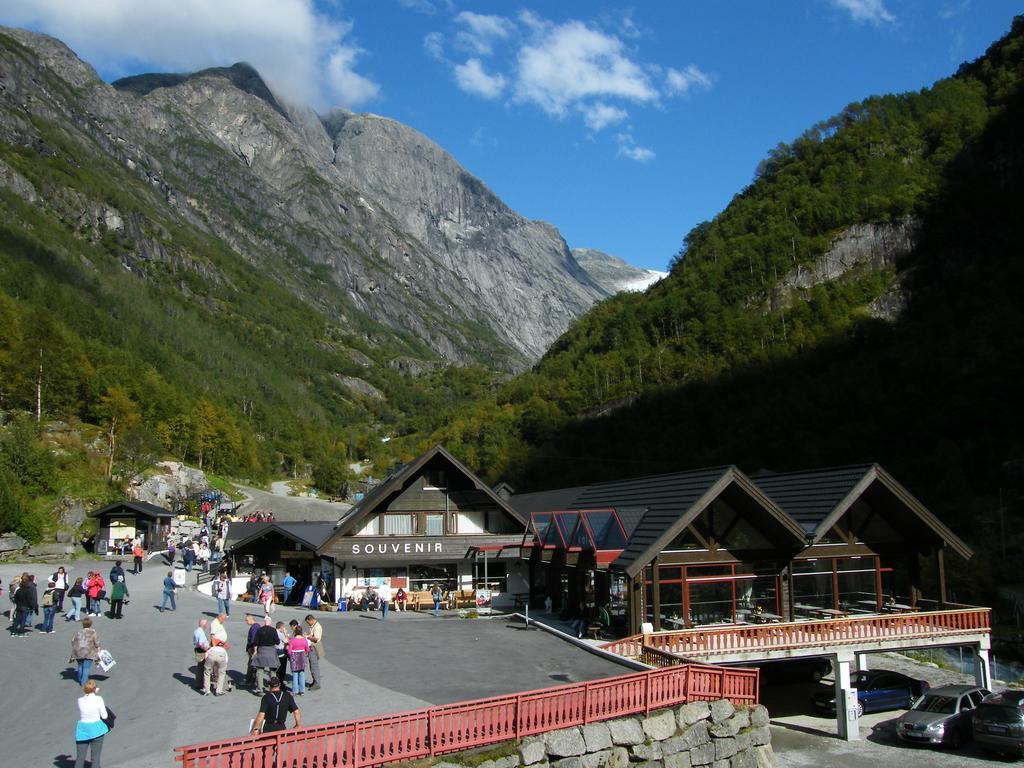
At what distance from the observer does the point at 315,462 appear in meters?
164

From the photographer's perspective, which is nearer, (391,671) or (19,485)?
(391,671)

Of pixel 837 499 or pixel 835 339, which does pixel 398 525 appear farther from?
pixel 835 339

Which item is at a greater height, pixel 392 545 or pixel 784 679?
pixel 392 545

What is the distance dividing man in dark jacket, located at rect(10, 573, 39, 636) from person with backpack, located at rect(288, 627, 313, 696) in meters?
10.8

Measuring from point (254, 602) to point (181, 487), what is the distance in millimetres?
59345

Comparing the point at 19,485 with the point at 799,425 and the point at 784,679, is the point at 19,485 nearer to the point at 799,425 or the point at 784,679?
the point at 784,679

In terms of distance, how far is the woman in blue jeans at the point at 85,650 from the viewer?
18.3m

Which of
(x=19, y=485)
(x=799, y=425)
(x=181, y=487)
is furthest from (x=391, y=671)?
(x=799, y=425)

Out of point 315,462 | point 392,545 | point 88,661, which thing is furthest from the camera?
point 315,462

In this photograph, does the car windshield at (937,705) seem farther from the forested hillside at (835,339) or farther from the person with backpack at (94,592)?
the forested hillside at (835,339)

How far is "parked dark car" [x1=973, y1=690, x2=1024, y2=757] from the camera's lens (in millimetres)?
23094

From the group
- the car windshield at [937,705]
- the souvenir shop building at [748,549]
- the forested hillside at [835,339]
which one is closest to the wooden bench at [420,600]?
the souvenir shop building at [748,549]

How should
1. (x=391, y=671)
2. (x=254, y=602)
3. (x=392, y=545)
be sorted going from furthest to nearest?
(x=392, y=545)
(x=254, y=602)
(x=391, y=671)

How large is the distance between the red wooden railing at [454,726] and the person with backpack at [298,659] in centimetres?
456
